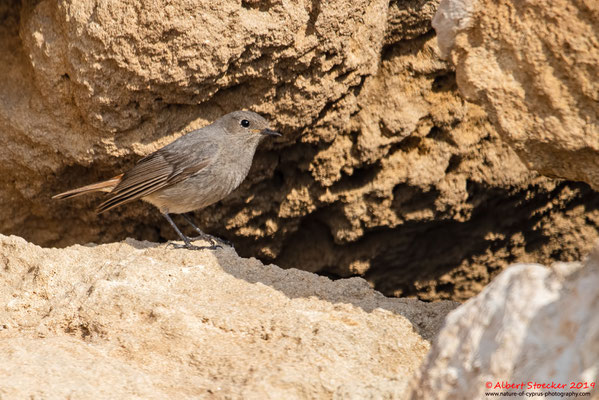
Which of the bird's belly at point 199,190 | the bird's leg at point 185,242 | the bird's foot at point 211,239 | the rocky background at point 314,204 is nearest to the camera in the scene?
the rocky background at point 314,204

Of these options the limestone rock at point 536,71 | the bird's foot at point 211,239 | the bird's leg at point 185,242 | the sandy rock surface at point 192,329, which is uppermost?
the limestone rock at point 536,71

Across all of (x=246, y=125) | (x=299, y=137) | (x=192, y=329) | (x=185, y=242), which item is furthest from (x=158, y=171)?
(x=192, y=329)

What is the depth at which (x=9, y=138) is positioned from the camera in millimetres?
6047

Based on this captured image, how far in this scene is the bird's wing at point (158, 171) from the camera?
19.5 ft

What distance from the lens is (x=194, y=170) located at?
6.23 metres

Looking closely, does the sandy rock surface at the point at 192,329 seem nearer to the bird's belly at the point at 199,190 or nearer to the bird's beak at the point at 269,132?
the bird's belly at the point at 199,190

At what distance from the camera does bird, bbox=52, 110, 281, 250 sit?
5957mm

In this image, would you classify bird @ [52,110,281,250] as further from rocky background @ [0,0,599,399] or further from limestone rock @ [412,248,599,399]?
limestone rock @ [412,248,599,399]

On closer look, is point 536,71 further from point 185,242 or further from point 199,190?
point 185,242

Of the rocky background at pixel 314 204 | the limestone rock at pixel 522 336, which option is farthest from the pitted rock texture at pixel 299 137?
the limestone rock at pixel 522 336

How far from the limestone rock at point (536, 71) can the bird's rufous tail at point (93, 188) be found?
3130 millimetres

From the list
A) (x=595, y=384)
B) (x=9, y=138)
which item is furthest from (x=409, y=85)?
(x=595, y=384)

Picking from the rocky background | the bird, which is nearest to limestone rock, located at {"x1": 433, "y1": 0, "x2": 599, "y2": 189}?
the rocky background

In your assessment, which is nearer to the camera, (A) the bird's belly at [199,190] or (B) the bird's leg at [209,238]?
(A) the bird's belly at [199,190]
